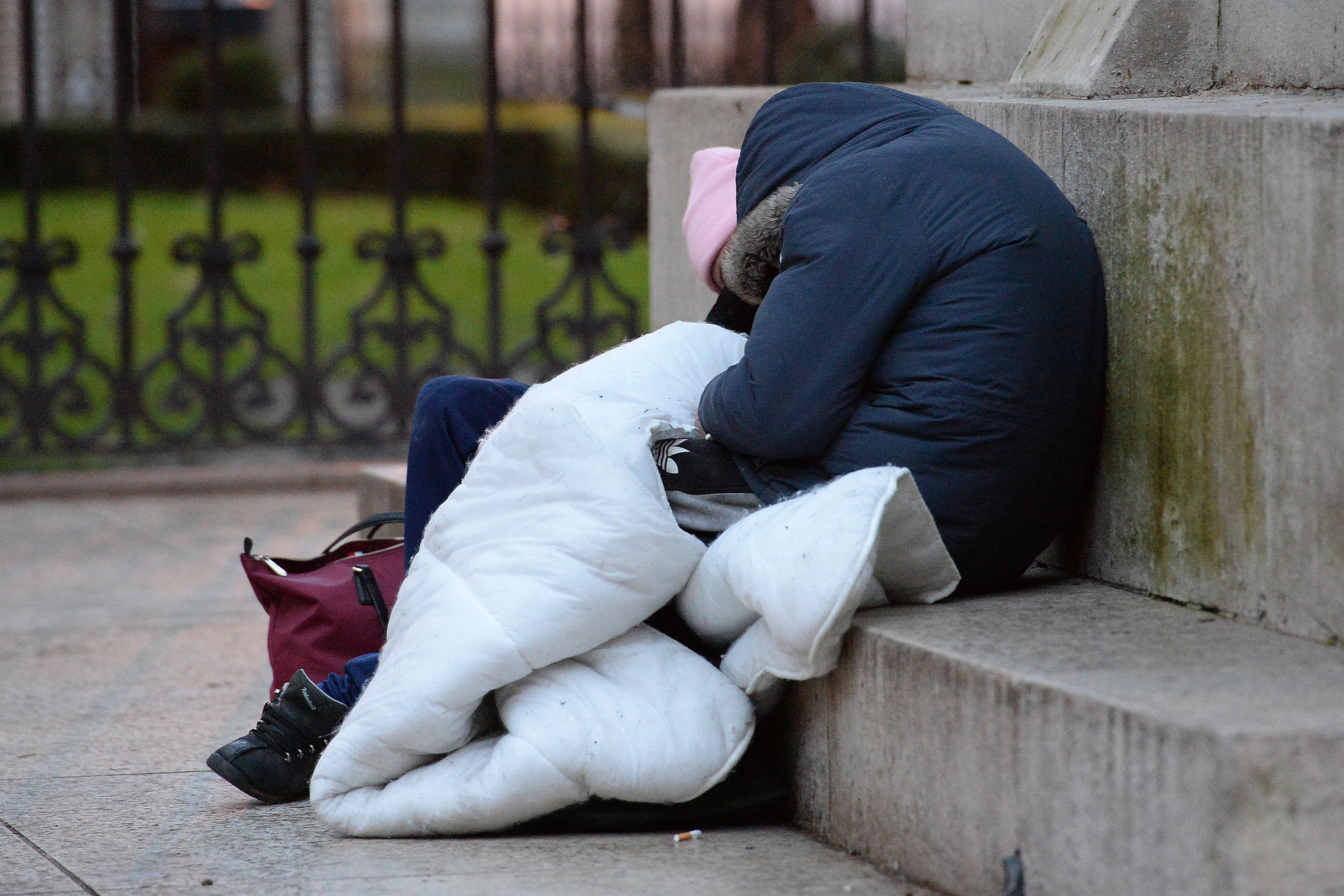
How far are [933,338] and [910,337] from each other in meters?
0.04

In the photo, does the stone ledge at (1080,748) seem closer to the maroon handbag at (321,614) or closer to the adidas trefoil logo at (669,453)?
the adidas trefoil logo at (669,453)

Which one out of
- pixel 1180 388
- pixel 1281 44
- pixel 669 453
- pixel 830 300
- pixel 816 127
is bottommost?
pixel 669 453

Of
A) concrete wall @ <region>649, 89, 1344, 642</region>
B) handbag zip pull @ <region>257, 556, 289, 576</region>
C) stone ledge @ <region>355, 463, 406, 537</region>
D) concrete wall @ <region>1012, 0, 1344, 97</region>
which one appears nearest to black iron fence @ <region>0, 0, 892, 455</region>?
stone ledge @ <region>355, 463, 406, 537</region>

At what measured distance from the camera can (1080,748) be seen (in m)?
2.14

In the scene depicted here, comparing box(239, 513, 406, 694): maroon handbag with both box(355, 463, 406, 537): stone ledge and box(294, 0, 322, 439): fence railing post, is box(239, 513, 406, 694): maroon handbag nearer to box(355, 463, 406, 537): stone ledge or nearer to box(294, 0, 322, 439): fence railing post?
box(355, 463, 406, 537): stone ledge

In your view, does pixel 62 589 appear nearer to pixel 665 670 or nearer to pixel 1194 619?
pixel 665 670

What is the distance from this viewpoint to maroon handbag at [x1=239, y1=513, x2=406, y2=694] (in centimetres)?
317

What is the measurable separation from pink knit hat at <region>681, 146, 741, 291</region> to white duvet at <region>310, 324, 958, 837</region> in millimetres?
492

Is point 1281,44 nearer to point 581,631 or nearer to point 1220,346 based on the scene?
point 1220,346

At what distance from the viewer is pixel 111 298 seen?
12266mm

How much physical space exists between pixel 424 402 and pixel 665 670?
74 centimetres

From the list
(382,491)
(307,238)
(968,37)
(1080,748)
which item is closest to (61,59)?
(307,238)

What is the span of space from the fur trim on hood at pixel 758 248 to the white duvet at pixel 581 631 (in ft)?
1.00

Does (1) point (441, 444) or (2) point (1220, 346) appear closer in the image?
(2) point (1220, 346)
